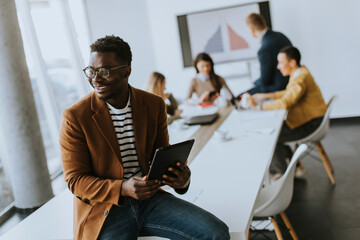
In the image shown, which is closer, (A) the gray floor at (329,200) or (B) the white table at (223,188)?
(B) the white table at (223,188)

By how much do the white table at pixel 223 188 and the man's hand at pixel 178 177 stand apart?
8.1 inches

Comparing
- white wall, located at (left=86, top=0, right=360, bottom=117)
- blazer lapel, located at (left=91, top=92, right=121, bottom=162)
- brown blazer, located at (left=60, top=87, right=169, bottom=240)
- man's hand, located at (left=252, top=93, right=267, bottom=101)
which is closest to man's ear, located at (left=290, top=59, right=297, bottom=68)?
man's hand, located at (left=252, top=93, right=267, bottom=101)

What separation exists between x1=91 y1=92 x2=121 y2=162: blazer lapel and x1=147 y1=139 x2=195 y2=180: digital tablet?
8.2 inches

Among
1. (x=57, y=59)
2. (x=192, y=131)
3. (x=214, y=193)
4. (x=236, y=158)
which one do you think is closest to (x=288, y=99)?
(x=192, y=131)

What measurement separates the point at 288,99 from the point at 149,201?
211 cm

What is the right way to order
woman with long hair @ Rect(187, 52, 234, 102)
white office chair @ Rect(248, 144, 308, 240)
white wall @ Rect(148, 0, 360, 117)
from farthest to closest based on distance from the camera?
white wall @ Rect(148, 0, 360, 117) < woman with long hair @ Rect(187, 52, 234, 102) < white office chair @ Rect(248, 144, 308, 240)

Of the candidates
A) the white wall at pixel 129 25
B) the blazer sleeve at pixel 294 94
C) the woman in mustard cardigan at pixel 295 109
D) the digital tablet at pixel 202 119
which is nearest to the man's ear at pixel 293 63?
the woman in mustard cardigan at pixel 295 109

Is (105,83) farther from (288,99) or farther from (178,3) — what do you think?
(178,3)

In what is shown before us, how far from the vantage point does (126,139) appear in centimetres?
171

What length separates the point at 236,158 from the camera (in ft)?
7.82

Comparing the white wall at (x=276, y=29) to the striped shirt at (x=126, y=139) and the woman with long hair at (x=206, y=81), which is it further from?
the striped shirt at (x=126, y=139)

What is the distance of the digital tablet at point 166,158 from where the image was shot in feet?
4.82

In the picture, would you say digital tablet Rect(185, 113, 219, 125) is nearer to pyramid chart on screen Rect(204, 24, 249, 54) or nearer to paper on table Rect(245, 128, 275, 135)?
paper on table Rect(245, 128, 275, 135)

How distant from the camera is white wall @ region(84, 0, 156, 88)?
5.98 meters
